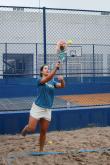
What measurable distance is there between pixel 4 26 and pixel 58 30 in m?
3.09

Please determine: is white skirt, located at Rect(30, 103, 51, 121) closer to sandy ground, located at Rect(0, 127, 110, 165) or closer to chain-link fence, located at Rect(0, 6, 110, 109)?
sandy ground, located at Rect(0, 127, 110, 165)

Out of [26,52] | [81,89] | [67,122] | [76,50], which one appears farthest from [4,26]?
[67,122]

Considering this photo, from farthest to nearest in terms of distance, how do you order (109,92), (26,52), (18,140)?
1. (26,52)
2. (109,92)
3. (18,140)

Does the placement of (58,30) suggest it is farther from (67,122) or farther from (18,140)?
(18,140)

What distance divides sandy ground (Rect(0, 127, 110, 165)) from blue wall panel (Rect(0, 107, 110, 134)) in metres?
0.27

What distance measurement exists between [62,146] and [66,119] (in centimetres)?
206

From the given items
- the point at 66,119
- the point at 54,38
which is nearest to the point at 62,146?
the point at 66,119

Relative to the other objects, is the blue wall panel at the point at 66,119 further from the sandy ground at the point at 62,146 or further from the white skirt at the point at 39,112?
the white skirt at the point at 39,112

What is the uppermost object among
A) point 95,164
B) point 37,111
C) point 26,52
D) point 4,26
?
point 4,26

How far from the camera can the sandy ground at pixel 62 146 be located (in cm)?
646

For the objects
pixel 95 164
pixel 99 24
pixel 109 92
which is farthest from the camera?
pixel 99 24

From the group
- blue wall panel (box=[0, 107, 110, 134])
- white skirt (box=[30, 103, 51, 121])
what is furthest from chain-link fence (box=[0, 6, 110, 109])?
white skirt (box=[30, 103, 51, 121])

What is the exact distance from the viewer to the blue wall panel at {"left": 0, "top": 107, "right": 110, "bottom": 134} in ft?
29.7

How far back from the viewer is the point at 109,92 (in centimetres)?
1692
